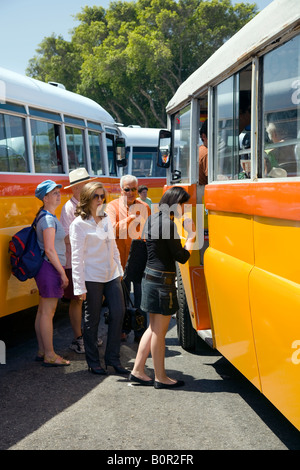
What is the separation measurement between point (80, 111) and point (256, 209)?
5.34 m

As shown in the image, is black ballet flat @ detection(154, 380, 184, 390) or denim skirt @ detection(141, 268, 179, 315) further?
black ballet flat @ detection(154, 380, 184, 390)

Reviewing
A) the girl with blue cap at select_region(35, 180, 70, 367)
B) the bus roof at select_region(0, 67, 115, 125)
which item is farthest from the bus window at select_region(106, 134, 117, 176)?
the girl with blue cap at select_region(35, 180, 70, 367)

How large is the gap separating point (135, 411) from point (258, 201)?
2034 mm

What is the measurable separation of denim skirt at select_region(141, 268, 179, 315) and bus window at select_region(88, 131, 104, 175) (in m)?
4.42

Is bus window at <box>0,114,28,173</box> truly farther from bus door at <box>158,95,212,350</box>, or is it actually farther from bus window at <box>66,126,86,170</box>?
bus door at <box>158,95,212,350</box>

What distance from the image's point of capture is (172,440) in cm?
373

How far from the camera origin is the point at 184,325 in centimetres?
578

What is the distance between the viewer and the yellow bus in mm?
2955

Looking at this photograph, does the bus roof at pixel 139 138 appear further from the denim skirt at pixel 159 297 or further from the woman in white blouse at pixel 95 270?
the denim skirt at pixel 159 297

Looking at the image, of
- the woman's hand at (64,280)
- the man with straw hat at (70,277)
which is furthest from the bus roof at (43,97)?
the woman's hand at (64,280)

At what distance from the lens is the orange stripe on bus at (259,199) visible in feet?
9.37

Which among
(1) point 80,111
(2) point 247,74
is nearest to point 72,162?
(1) point 80,111

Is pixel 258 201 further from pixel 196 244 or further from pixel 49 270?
pixel 49 270
